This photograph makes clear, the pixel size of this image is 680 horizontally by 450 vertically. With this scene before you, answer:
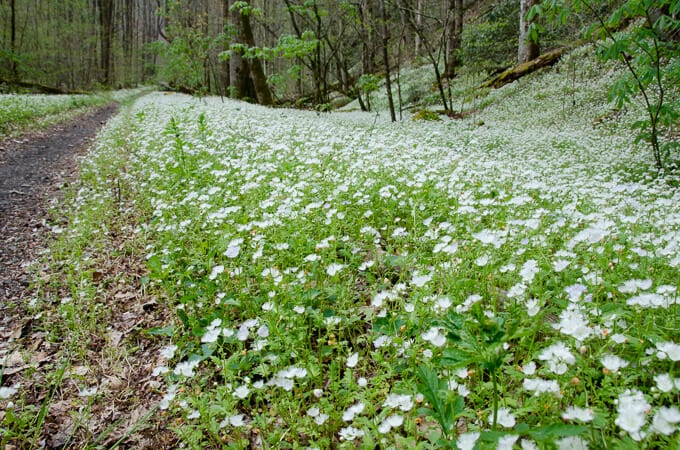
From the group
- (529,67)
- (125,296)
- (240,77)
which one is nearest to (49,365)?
(125,296)

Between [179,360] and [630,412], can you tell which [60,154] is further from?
[630,412]

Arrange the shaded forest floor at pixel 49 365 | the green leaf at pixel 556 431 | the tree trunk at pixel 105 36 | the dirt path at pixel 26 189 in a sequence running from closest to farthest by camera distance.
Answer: the green leaf at pixel 556 431
the shaded forest floor at pixel 49 365
the dirt path at pixel 26 189
the tree trunk at pixel 105 36

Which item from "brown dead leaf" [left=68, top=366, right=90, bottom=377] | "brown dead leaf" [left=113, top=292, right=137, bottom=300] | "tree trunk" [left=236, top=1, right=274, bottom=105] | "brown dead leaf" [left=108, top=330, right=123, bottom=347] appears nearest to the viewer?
"brown dead leaf" [left=68, top=366, right=90, bottom=377]

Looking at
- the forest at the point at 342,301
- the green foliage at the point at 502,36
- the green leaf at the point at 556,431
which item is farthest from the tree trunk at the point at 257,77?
the green leaf at the point at 556,431

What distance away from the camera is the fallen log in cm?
1559

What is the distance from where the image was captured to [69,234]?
15.2 feet

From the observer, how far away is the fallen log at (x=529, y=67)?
51.1 ft

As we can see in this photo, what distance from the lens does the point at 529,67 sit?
15758 mm

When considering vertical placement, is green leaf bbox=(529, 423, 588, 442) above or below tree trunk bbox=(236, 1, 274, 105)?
below

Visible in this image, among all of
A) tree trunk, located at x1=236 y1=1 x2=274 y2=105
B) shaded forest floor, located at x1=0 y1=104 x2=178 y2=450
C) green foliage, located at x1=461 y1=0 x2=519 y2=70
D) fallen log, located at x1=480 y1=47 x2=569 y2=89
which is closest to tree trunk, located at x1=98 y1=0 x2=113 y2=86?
tree trunk, located at x1=236 y1=1 x2=274 y2=105

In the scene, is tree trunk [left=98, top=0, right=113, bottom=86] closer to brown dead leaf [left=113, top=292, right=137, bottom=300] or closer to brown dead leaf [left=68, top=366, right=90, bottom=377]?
brown dead leaf [left=113, top=292, right=137, bottom=300]

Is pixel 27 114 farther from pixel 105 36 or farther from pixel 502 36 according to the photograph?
pixel 105 36

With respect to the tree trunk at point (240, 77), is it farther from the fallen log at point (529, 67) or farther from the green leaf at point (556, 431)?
the green leaf at point (556, 431)

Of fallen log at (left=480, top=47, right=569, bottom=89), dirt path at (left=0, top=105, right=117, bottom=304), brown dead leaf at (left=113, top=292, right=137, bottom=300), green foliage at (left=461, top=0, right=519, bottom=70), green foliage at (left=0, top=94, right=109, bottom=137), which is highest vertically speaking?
green foliage at (left=461, top=0, right=519, bottom=70)
